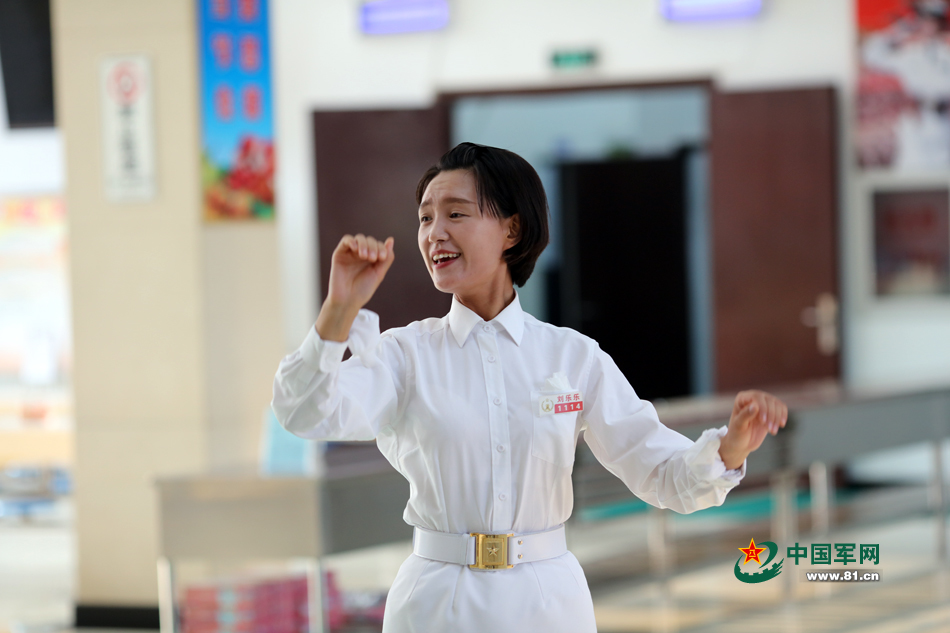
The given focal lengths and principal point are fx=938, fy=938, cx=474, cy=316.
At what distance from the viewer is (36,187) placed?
7.89 metres

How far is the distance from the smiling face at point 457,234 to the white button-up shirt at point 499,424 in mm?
78

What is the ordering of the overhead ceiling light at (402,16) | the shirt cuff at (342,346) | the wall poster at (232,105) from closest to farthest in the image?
the shirt cuff at (342,346), the wall poster at (232,105), the overhead ceiling light at (402,16)

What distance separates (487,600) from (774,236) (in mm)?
5194

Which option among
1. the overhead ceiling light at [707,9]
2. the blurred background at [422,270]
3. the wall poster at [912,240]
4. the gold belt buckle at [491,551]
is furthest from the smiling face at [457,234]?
the wall poster at [912,240]

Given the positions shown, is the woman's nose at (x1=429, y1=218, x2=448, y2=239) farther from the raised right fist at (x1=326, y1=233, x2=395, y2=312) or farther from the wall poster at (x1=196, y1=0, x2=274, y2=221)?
the wall poster at (x1=196, y1=0, x2=274, y2=221)

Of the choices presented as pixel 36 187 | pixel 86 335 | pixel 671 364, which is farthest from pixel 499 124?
pixel 86 335

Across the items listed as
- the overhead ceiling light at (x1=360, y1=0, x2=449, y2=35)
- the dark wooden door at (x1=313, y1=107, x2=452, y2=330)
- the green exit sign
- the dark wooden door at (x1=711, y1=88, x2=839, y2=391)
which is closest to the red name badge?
the dark wooden door at (x1=313, y1=107, x2=452, y2=330)

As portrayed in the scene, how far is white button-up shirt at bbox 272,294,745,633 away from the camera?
49.0 inches

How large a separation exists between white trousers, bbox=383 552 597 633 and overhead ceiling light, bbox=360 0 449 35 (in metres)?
5.45

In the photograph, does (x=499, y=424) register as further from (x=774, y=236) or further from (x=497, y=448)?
(x=774, y=236)

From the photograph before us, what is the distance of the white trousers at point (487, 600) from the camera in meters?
1.24

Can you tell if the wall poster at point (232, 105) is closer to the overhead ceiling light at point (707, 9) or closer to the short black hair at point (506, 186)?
the overhead ceiling light at point (707, 9)

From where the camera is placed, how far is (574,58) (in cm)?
618

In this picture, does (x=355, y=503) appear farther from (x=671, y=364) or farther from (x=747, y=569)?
(x=671, y=364)
